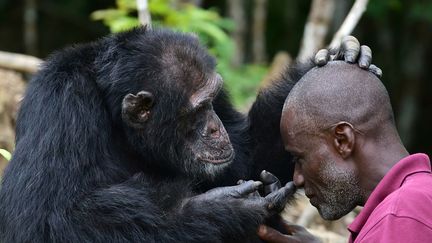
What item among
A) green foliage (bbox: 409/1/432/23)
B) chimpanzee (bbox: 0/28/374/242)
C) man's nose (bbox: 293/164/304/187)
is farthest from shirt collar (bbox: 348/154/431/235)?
green foliage (bbox: 409/1/432/23)

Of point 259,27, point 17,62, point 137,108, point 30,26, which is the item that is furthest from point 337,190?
point 30,26

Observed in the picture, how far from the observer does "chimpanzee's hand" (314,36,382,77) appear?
5520 mm

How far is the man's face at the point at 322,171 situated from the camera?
5.07 metres

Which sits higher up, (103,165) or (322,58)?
(322,58)

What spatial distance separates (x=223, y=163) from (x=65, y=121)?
118 centimetres

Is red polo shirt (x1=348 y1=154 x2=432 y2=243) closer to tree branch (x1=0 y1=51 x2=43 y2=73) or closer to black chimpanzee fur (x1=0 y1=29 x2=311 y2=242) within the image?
black chimpanzee fur (x1=0 y1=29 x2=311 y2=242)

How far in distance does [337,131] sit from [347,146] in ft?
0.34

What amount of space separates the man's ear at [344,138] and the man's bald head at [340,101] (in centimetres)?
5

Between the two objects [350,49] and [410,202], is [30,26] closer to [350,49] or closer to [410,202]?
[350,49]

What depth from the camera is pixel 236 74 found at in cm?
1196

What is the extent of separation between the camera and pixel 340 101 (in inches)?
199

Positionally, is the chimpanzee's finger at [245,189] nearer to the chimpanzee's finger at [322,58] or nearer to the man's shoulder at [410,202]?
the chimpanzee's finger at [322,58]

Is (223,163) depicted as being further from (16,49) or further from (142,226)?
(16,49)

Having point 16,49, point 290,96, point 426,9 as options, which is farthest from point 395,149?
point 16,49
